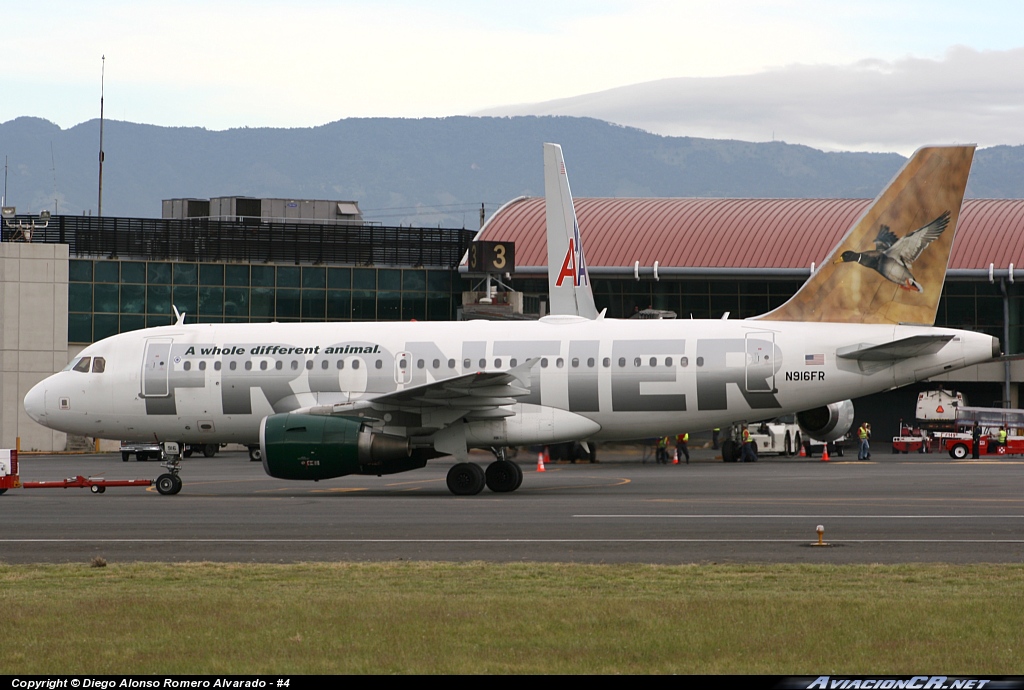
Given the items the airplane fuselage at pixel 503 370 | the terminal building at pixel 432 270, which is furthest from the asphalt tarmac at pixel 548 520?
the terminal building at pixel 432 270

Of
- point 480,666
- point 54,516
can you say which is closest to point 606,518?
point 54,516

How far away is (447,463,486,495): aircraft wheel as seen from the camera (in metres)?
26.3

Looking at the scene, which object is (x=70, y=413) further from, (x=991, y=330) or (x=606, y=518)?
(x=991, y=330)

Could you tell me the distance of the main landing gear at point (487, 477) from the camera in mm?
26375

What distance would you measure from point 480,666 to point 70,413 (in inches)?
890

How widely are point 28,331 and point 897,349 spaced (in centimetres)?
4747

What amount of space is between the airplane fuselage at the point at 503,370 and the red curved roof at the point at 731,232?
39.6m

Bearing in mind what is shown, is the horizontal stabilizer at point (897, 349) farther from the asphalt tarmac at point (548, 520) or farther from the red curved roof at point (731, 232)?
the red curved roof at point (731, 232)

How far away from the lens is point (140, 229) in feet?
219

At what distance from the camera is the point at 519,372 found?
Result: 86.4 feet

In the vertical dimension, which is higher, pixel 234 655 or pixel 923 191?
pixel 923 191

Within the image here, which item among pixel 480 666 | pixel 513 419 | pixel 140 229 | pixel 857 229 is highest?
pixel 140 229

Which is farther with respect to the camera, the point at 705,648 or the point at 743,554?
the point at 743,554

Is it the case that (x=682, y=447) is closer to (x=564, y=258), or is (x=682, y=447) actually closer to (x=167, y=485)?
(x=564, y=258)
